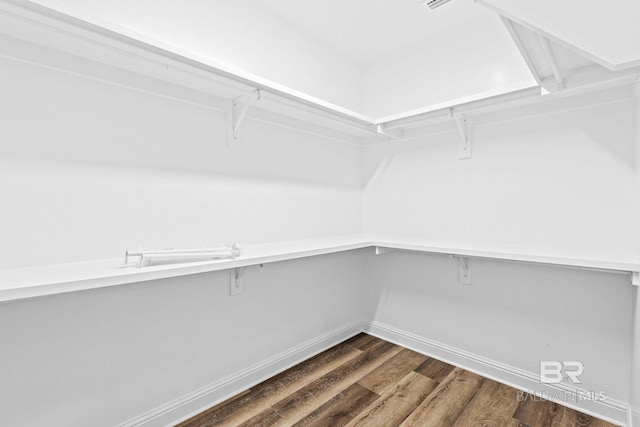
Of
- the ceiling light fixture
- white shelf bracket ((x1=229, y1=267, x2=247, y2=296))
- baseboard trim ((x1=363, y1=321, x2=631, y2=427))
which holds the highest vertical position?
the ceiling light fixture

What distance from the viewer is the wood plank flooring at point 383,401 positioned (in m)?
1.51

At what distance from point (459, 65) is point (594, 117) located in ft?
2.75

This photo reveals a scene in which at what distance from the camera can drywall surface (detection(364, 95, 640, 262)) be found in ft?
4.84

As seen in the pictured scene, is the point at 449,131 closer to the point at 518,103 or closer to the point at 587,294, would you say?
the point at 518,103

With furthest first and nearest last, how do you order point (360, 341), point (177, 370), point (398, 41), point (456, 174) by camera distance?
point (360, 341) → point (398, 41) → point (456, 174) → point (177, 370)

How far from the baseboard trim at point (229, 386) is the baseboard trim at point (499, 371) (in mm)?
446

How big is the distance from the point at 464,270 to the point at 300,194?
3.93 ft

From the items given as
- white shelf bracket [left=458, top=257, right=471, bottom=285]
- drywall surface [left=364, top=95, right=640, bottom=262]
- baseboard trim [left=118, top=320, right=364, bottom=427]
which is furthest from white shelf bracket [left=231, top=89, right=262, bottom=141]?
white shelf bracket [left=458, top=257, right=471, bottom=285]

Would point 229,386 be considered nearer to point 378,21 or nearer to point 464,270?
point 464,270

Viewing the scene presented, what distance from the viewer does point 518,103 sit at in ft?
5.47

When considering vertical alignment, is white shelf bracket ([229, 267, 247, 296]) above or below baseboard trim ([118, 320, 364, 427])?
above

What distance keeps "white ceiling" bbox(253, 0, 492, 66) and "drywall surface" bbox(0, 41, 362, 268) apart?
0.75 meters

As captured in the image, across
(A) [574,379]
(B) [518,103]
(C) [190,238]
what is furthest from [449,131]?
(C) [190,238]

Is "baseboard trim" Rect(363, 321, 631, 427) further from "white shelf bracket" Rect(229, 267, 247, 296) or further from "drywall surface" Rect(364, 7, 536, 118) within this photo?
"drywall surface" Rect(364, 7, 536, 118)
